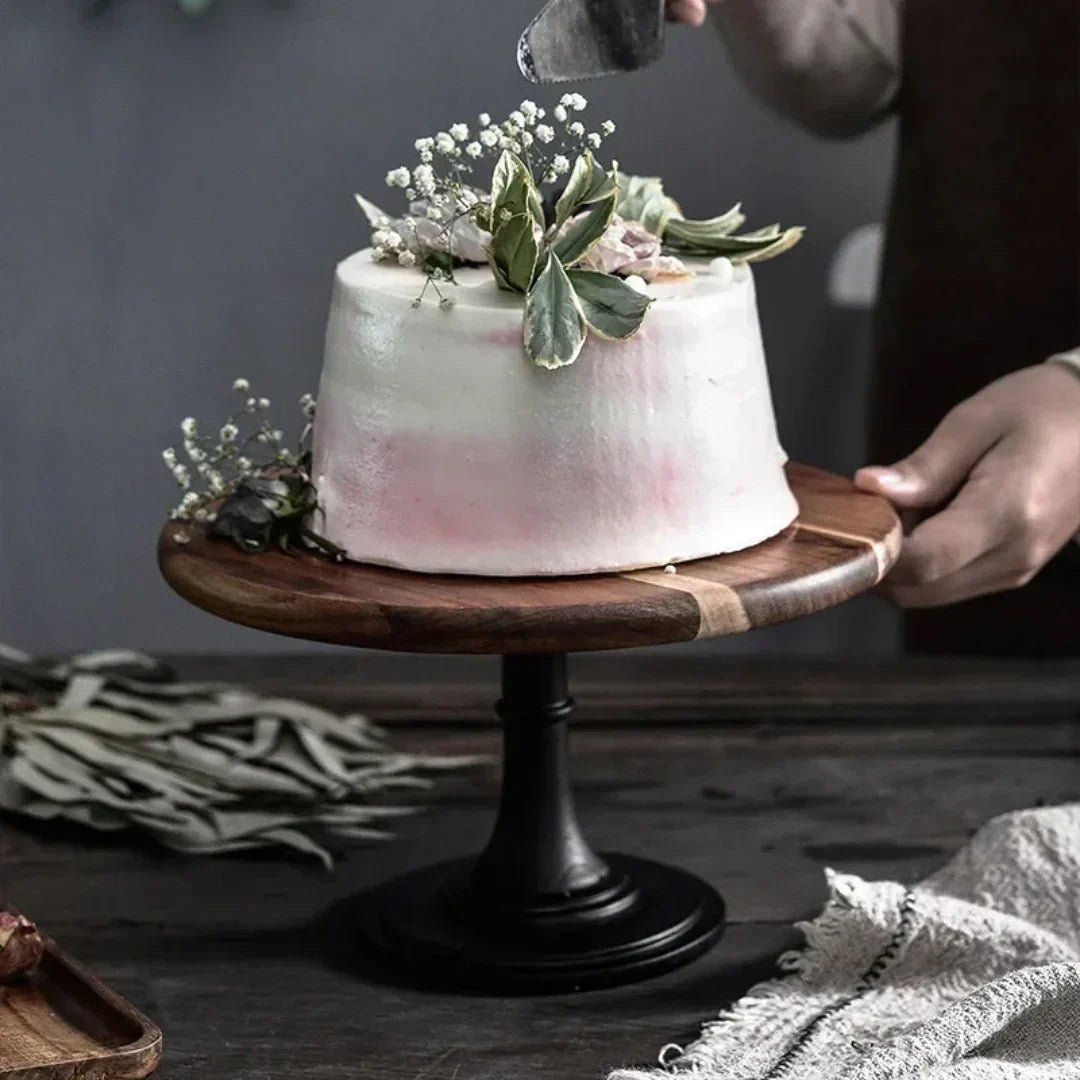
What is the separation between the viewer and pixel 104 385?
128 centimetres

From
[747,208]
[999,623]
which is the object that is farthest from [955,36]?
[999,623]

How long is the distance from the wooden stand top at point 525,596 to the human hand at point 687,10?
0.38 metres

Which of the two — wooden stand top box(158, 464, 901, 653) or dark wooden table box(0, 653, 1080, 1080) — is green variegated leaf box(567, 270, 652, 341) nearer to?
wooden stand top box(158, 464, 901, 653)

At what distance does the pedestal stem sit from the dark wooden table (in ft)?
0.22

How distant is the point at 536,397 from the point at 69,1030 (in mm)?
340

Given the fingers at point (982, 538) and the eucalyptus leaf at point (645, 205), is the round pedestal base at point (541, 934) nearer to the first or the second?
the fingers at point (982, 538)

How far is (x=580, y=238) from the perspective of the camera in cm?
88

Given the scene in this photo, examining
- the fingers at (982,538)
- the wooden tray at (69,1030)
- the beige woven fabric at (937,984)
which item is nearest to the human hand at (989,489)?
the fingers at (982,538)

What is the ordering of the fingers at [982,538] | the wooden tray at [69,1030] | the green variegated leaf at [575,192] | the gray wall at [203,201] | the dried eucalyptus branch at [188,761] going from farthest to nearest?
the gray wall at [203,201] < the dried eucalyptus branch at [188,761] < the fingers at [982,538] < the green variegated leaf at [575,192] < the wooden tray at [69,1030]

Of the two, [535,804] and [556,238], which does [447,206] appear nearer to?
[556,238]

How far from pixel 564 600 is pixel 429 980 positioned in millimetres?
223

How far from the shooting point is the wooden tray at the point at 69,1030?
789mm

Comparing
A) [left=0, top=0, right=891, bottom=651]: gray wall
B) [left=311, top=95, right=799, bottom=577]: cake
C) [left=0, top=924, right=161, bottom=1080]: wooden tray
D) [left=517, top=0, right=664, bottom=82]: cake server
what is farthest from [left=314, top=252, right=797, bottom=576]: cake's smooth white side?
[left=0, top=0, right=891, bottom=651]: gray wall

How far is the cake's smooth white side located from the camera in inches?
34.2
